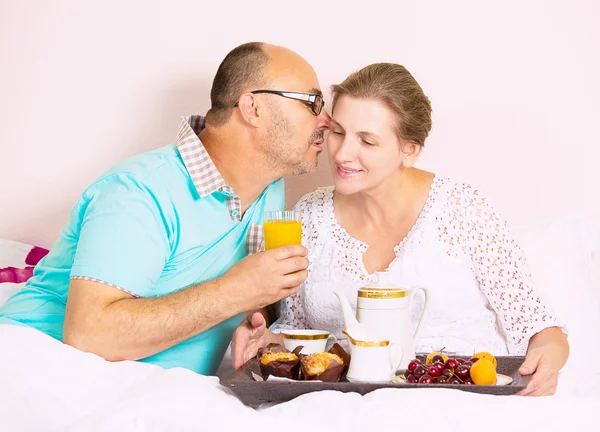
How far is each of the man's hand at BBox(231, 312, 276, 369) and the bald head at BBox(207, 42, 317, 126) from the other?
2.12 feet

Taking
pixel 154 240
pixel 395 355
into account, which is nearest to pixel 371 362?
pixel 395 355

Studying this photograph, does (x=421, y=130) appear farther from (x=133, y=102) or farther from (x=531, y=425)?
(x=133, y=102)

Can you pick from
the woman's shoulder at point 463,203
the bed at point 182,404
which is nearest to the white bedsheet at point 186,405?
the bed at point 182,404

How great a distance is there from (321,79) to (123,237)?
1.22 meters

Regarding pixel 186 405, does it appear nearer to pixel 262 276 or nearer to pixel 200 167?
pixel 262 276

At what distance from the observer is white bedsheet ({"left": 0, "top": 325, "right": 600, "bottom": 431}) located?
152 cm

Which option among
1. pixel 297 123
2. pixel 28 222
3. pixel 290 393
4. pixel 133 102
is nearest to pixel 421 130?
pixel 297 123

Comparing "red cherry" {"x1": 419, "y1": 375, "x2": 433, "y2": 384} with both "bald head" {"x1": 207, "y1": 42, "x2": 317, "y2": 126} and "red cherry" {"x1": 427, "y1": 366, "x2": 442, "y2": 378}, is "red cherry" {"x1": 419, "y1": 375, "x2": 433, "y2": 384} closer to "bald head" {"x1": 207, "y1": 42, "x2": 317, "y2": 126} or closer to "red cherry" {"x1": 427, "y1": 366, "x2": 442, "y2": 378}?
"red cherry" {"x1": 427, "y1": 366, "x2": 442, "y2": 378}

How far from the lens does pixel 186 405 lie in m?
1.57

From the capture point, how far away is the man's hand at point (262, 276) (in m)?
2.03

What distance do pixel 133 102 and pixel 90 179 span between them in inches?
14.2

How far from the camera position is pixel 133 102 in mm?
3080

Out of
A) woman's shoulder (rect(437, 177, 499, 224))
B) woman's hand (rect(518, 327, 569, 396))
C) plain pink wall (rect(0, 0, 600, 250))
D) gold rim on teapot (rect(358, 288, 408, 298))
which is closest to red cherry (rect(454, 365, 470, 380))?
woman's hand (rect(518, 327, 569, 396))

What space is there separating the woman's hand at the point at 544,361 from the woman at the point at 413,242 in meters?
0.05
